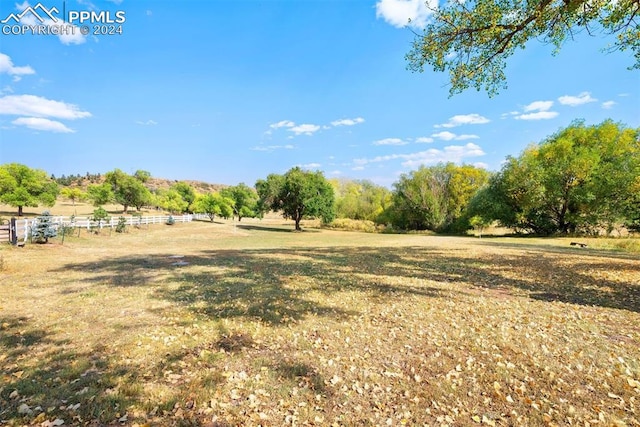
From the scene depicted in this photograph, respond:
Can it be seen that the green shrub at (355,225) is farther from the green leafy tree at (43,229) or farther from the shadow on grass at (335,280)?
the green leafy tree at (43,229)

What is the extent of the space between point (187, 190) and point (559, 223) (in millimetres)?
80311

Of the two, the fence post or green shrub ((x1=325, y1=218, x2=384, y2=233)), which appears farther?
green shrub ((x1=325, y1=218, x2=384, y2=233))

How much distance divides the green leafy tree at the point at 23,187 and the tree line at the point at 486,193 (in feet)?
0.39

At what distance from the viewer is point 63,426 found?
344 centimetres

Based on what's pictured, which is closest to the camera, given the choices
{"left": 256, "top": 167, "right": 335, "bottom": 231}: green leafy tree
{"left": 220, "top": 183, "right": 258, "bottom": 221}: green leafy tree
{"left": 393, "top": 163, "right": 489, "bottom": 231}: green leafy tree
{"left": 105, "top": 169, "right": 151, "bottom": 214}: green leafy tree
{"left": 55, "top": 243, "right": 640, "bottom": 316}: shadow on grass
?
{"left": 55, "top": 243, "right": 640, "bottom": 316}: shadow on grass

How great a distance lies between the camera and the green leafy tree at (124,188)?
6450 cm

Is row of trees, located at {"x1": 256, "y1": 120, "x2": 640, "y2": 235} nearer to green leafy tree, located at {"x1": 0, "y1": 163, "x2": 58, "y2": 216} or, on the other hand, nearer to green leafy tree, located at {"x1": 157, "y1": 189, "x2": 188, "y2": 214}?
green leafy tree, located at {"x1": 157, "y1": 189, "x2": 188, "y2": 214}

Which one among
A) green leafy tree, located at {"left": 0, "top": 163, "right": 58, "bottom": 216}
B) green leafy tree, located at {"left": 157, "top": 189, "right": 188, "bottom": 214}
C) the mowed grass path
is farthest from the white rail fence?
green leafy tree, located at {"left": 0, "top": 163, "right": 58, "bottom": 216}

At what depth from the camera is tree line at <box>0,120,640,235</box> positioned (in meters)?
32.6

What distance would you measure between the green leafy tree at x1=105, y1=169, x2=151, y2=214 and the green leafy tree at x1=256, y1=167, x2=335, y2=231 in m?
34.4

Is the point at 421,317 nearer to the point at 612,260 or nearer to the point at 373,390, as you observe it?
Answer: the point at 373,390

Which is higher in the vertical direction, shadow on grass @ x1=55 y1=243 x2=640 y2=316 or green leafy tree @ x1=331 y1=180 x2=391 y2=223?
green leafy tree @ x1=331 y1=180 x2=391 y2=223

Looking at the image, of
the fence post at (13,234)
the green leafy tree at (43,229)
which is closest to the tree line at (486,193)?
the green leafy tree at (43,229)

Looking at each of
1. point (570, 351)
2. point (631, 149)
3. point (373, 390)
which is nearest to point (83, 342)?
point (373, 390)
